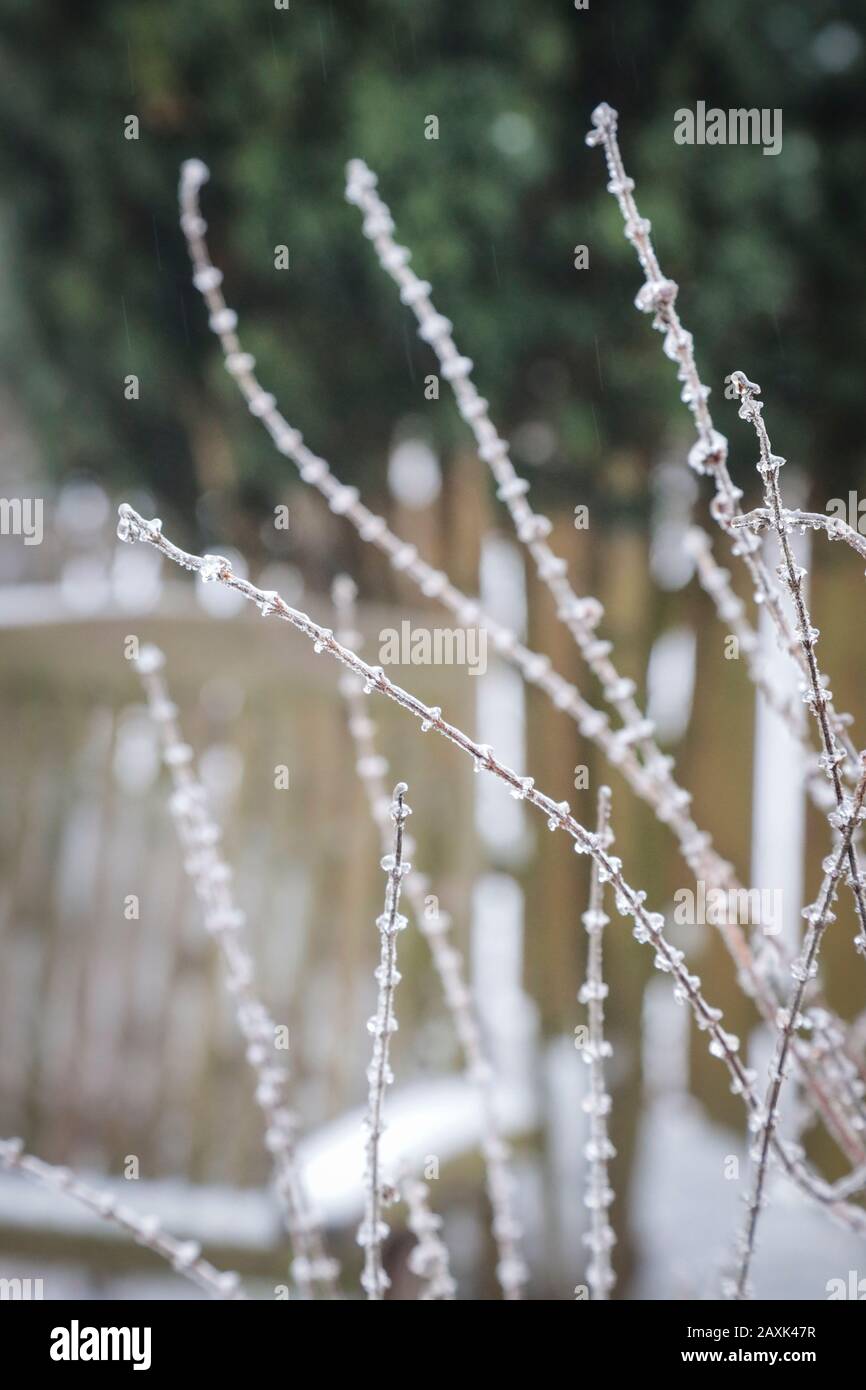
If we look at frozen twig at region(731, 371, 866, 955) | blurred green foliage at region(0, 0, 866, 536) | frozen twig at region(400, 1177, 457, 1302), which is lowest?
frozen twig at region(400, 1177, 457, 1302)

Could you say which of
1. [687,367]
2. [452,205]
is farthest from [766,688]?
[452,205]

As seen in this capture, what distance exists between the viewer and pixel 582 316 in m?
1.25

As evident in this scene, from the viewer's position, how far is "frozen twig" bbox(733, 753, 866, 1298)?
1.04ft

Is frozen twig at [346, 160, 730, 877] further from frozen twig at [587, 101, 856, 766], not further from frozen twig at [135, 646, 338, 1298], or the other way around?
frozen twig at [135, 646, 338, 1298]

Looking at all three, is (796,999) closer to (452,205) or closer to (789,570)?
(789,570)

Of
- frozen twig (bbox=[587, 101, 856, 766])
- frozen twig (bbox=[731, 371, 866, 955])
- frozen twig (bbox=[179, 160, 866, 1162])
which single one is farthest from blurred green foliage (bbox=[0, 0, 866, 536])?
frozen twig (bbox=[731, 371, 866, 955])

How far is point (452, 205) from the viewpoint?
3.88 feet

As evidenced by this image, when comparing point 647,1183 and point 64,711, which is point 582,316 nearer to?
point 64,711

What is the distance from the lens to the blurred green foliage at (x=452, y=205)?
1.17 meters

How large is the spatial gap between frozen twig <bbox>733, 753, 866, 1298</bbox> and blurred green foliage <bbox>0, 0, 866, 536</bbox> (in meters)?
0.99

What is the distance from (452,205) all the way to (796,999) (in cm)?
105

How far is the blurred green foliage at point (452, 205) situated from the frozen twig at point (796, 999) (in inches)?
39.1
